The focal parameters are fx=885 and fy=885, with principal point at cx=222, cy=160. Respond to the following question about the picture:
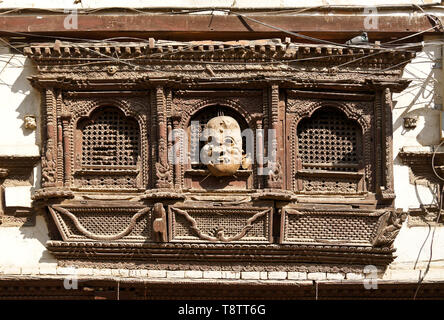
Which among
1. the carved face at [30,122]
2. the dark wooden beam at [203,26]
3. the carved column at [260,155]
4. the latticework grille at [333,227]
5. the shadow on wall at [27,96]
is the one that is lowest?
the latticework grille at [333,227]

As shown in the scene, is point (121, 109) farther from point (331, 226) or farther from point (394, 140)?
point (394, 140)

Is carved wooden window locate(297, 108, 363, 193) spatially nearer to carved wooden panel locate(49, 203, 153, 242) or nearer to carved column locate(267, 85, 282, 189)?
carved column locate(267, 85, 282, 189)

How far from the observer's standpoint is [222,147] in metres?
9.12

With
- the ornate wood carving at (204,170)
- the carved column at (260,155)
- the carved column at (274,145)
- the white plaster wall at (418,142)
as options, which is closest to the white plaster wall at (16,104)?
the ornate wood carving at (204,170)

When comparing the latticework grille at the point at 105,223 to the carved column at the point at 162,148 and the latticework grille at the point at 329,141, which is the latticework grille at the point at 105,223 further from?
the latticework grille at the point at 329,141

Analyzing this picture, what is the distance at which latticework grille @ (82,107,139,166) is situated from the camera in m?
9.41

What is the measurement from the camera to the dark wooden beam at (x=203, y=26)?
9414 millimetres

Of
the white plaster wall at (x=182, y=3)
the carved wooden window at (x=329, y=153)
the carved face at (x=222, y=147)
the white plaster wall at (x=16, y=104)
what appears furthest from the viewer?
the white plaster wall at (x=182, y=3)

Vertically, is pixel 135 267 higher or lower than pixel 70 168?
lower

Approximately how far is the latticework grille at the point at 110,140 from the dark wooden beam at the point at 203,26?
90 centimetres

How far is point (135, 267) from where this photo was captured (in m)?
9.19
